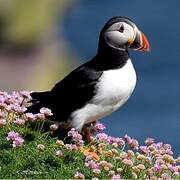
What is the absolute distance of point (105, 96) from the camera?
7.34 metres

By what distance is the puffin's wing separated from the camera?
739cm

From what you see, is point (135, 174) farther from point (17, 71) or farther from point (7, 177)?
point (17, 71)

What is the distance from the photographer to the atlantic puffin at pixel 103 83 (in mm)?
7367

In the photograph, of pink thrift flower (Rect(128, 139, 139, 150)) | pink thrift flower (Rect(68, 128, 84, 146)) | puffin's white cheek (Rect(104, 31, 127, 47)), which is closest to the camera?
pink thrift flower (Rect(68, 128, 84, 146))

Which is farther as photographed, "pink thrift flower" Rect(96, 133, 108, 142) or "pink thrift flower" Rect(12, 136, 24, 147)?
"pink thrift flower" Rect(96, 133, 108, 142)

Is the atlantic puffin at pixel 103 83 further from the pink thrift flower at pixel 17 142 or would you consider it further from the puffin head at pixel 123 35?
the pink thrift flower at pixel 17 142

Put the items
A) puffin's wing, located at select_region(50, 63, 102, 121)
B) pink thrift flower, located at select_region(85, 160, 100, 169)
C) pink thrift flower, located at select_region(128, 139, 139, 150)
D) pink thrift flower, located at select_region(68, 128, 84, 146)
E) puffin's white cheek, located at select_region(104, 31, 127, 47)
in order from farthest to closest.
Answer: puffin's white cheek, located at select_region(104, 31, 127, 47)
puffin's wing, located at select_region(50, 63, 102, 121)
pink thrift flower, located at select_region(128, 139, 139, 150)
pink thrift flower, located at select_region(68, 128, 84, 146)
pink thrift flower, located at select_region(85, 160, 100, 169)

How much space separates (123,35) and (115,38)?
0.22 feet

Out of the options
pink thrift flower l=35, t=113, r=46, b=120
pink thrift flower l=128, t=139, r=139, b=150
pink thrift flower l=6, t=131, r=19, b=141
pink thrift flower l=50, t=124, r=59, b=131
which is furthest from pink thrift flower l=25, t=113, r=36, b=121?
pink thrift flower l=128, t=139, r=139, b=150

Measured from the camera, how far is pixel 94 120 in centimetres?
754

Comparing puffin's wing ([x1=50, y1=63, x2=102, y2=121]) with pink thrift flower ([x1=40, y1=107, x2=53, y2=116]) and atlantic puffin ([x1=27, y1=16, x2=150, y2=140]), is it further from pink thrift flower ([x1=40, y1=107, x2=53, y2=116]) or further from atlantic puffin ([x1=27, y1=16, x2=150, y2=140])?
pink thrift flower ([x1=40, y1=107, x2=53, y2=116])

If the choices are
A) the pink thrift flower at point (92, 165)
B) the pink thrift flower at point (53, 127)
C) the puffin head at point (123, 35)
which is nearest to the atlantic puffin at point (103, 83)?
the puffin head at point (123, 35)

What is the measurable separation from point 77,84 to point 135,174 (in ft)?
3.75

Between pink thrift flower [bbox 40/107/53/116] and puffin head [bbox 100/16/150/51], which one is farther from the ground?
puffin head [bbox 100/16/150/51]
